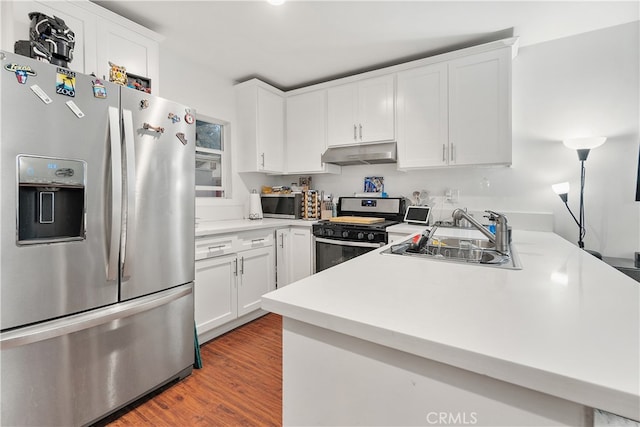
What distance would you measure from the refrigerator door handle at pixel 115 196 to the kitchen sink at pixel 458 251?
136 centimetres

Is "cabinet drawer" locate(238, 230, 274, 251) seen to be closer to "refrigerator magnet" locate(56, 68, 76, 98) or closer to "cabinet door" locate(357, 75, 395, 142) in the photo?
"cabinet door" locate(357, 75, 395, 142)

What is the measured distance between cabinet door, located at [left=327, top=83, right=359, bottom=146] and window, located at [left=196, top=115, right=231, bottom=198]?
1204 mm

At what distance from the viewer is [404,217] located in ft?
9.54

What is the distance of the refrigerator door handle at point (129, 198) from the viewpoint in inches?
58.7

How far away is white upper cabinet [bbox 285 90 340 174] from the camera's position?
321 cm

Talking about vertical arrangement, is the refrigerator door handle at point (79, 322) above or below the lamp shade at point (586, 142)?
below

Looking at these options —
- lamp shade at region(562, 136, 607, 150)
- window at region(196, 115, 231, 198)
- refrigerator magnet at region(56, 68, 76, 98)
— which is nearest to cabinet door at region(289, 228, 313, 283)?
window at region(196, 115, 231, 198)

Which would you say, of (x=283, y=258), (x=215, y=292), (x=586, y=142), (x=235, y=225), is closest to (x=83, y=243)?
(x=215, y=292)

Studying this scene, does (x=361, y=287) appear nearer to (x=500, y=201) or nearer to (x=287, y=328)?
(x=287, y=328)

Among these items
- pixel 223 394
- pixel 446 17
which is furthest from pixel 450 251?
pixel 446 17

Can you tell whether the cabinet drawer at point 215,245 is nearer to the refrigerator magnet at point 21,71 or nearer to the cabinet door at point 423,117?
the refrigerator magnet at point 21,71

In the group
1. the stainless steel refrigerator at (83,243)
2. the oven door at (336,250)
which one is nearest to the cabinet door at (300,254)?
the oven door at (336,250)

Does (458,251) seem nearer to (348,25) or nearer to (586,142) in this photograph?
(586,142)

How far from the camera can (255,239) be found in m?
2.71
